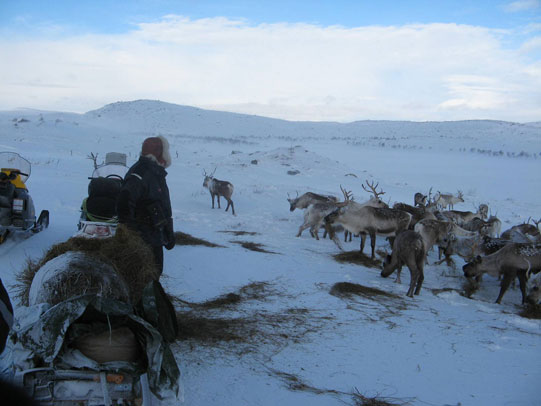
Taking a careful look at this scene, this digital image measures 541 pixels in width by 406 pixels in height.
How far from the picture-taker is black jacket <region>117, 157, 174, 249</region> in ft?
16.4

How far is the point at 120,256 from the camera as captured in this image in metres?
4.71

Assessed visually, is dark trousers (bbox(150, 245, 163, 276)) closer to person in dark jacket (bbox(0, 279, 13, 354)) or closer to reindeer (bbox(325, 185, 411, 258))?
person in dark jacket (bbox(0, 279, 13, 354))

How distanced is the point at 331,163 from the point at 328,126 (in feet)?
200

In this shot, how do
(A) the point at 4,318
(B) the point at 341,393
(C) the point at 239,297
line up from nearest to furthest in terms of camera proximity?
(A) the point at 4,318
(B) the point at 341,393
(C) the point at 239,297

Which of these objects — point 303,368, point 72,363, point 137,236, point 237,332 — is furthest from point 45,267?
point 303,368

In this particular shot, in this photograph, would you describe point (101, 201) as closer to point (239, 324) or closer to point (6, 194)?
point (6, 194)

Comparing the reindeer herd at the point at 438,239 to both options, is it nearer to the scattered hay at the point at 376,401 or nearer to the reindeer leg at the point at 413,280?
the reindeer leg at the point at 413,280

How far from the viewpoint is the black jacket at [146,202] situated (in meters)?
5.01

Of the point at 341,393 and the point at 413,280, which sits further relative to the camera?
the point at 413,280

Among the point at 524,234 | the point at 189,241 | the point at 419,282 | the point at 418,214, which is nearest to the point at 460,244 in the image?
the point at 524,234

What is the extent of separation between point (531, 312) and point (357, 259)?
3.78 metres

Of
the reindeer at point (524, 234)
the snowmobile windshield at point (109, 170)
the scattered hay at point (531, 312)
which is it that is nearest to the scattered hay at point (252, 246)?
the snowmobile windshield at point (109, 170)

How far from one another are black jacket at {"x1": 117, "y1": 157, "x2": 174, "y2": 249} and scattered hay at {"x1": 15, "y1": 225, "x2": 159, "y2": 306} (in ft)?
0.66

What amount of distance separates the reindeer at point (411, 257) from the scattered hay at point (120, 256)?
A: 16.4ft
